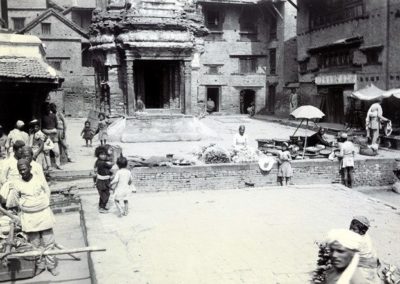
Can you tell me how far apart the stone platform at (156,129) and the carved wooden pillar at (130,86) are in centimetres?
50

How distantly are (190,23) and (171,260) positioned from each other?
16.0m

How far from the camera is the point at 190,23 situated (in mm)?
21172

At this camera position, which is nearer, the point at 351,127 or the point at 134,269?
the point at 134,269

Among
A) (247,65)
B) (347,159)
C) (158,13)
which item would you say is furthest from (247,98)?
(347,159)

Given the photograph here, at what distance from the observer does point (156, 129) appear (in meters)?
20.1

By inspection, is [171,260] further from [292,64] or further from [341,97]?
[292,64]

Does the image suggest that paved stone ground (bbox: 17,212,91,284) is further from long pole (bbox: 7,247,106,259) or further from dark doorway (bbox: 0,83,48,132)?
dark doorway (bbox: 0,83,48,132)

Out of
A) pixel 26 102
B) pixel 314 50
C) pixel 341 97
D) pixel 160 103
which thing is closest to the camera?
pixel 26 102

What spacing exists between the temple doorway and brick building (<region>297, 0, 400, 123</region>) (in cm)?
1000

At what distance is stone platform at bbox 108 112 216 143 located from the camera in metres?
19.8

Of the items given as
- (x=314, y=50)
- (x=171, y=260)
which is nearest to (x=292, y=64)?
(x=314, y=50)

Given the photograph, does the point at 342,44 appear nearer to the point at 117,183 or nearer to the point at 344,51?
the point at 344,51

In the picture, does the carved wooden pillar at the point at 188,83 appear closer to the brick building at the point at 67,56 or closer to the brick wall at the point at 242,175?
the brick wall at the point at 242,175

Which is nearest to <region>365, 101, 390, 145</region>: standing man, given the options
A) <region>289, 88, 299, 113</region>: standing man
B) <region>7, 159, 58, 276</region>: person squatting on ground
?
<region>289, 88, 299, 113</region>: standing man
